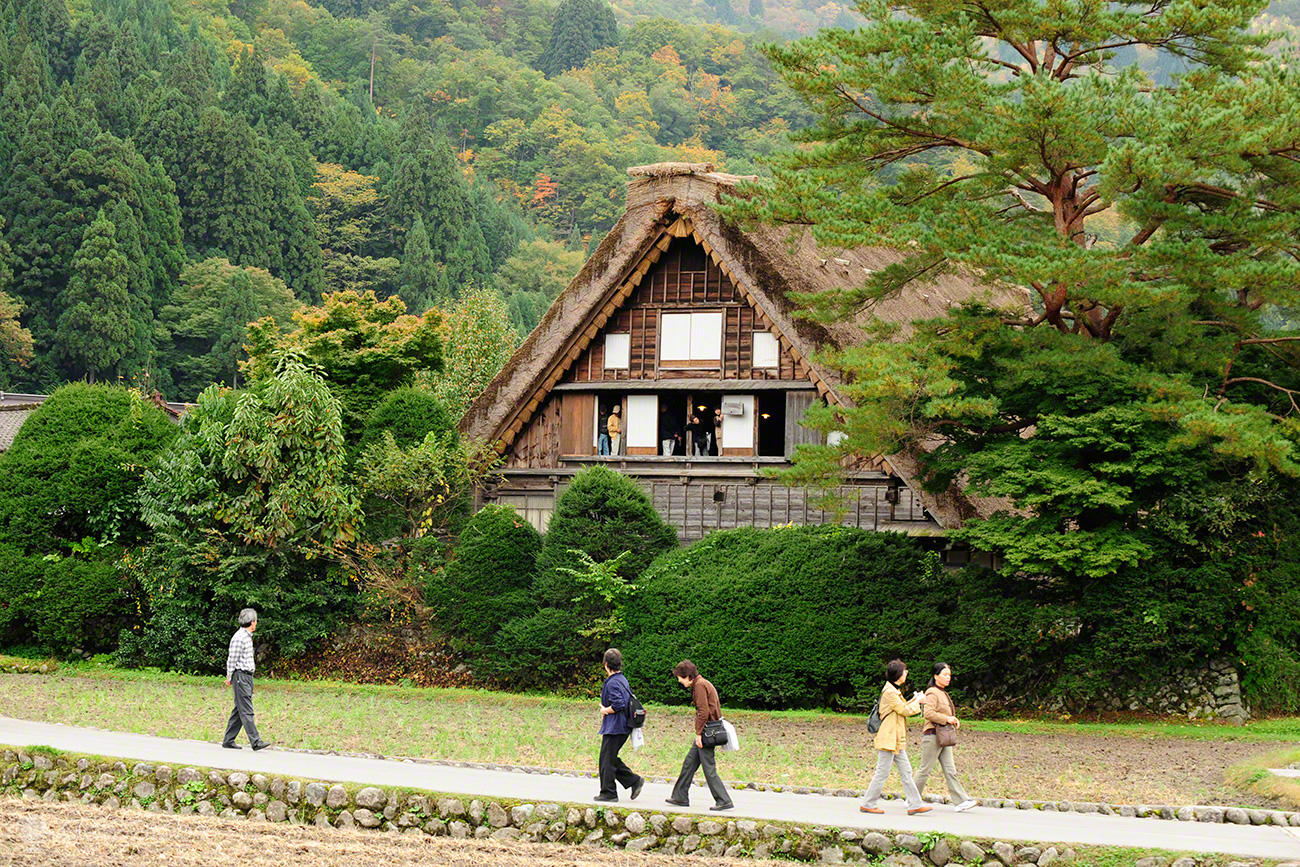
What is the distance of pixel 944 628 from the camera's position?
21484 millimetres

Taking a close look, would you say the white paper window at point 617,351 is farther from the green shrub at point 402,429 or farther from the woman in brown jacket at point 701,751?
the woman in brown jacket at point 701,751

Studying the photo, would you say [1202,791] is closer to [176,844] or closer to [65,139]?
[176,844]

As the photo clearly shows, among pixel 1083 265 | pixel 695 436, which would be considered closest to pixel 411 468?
pixel 695 436

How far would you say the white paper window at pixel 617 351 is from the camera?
28.3m

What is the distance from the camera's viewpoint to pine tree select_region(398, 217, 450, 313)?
238 ft

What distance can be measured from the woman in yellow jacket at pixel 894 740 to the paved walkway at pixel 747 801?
172 millimetres

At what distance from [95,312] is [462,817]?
166ft

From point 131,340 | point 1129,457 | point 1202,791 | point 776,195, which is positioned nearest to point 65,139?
point 131,340

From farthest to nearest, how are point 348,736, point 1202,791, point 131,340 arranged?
point 131,340 → point 348,736 → point 1202,791

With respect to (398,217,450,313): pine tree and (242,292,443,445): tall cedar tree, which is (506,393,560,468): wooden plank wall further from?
(398,217,450,313): pine tree

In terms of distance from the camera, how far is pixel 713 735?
1287 centimetres

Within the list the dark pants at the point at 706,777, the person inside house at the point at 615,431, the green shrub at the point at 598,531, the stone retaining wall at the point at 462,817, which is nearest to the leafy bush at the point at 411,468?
the green shrub at the point at 598,531

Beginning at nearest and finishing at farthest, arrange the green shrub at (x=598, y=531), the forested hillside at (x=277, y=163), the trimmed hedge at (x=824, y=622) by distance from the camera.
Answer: the trimmed hedge at (x=824, y=622) → the green shrub at (x=598, y=531) → the forested hillside at (x=277, y=163)

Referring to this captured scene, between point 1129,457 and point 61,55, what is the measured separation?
72.1 m
